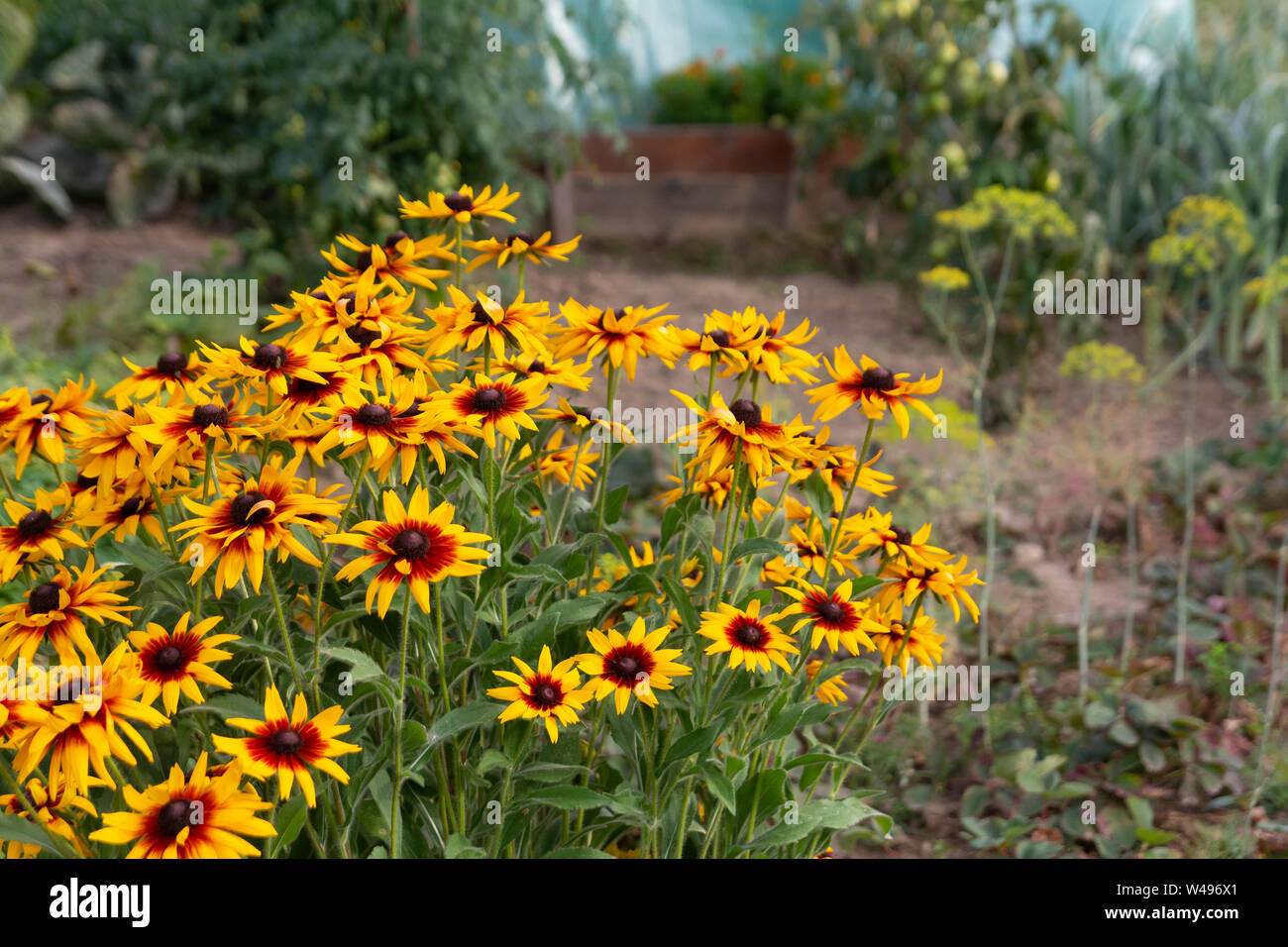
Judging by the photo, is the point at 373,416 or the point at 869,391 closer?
the point at 373,416

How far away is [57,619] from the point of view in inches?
42.9

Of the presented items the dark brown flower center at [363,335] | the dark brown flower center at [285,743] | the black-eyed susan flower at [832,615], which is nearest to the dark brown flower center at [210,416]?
the dark brown flower center at [363,335]

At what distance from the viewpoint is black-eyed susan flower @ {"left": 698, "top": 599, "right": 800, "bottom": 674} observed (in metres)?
1.17

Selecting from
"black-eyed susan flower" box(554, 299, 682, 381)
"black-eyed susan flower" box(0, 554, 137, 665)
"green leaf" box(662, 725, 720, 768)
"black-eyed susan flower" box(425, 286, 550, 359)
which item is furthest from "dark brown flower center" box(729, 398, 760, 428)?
"black-eyed susan flower" box(0, 554, 137, 665)

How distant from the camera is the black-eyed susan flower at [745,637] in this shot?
1169 mm

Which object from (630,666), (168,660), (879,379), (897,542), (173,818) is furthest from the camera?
(897,542)

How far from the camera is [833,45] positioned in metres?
6.11

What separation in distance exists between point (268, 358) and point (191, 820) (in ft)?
1.51

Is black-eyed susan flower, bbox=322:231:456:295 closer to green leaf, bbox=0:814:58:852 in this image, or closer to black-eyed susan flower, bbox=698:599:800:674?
black-eyed susan flower, bbox=698:599:800:674

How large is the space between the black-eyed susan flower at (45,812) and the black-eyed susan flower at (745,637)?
2.17 ft

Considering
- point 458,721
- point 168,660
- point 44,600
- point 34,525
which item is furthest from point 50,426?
point 458,721

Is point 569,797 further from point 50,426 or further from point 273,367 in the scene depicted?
point 50,426

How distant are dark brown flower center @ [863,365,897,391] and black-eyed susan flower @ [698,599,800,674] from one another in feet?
0.93

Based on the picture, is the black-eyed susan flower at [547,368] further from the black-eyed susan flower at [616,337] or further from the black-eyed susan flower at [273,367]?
the black-eyed susan flower at [273,367]
